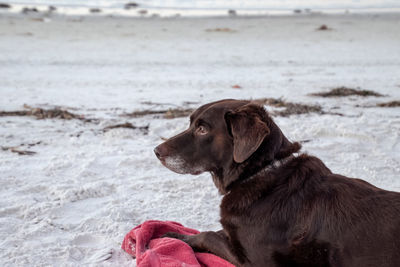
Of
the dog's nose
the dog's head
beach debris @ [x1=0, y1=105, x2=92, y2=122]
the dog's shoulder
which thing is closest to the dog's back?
the dog's shoulder

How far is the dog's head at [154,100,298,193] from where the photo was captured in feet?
10.6

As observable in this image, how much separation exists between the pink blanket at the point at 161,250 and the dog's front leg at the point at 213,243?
0.17 feet

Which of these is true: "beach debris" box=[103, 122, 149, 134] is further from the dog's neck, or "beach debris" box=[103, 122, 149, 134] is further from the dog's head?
the dog's neck

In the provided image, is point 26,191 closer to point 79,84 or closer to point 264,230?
point 264,230

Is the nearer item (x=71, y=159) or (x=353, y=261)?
(x=353, y=261)

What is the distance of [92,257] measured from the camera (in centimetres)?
369

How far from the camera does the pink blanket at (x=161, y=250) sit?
346 centimetres

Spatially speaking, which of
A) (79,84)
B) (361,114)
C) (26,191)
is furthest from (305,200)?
(79,84)

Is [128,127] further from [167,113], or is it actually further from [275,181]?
[275,181]

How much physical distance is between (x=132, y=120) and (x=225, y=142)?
4.29 metres

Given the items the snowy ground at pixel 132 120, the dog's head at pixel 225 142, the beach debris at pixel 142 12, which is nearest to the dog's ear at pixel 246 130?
the dog's head at pixel 225 142

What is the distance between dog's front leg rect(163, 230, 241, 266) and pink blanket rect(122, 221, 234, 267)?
2.0 inches

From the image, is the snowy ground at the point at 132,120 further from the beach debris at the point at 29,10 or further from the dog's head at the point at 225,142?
the beach debris at the point at 29,10

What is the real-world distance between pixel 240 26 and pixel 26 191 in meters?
21.5
